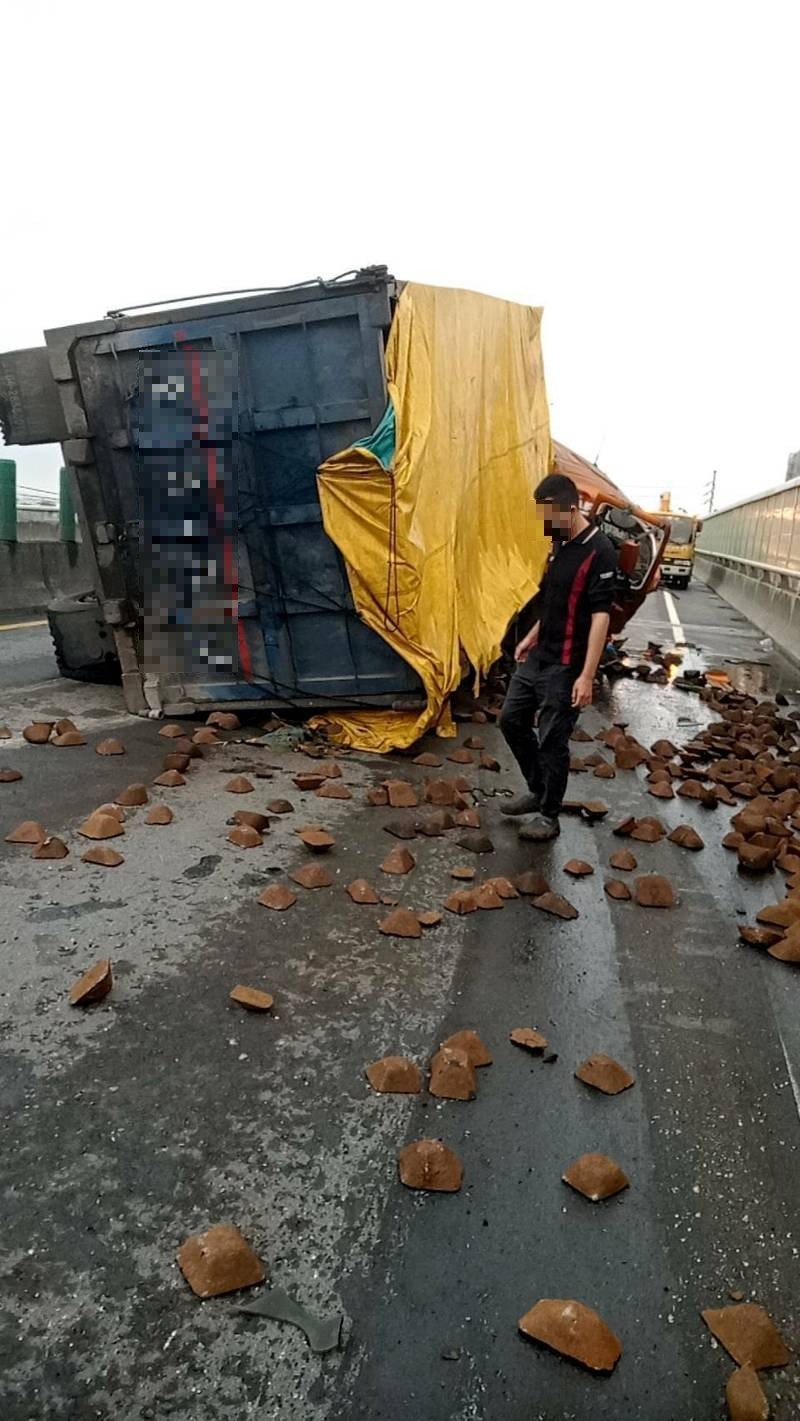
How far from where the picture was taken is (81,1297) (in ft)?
5.71

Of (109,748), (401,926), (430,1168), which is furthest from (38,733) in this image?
(430,1168)

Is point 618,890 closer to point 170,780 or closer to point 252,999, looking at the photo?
point 252,999

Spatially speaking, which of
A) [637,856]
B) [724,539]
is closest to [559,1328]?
[637,856]

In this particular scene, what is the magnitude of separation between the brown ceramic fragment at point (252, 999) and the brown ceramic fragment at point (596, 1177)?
102 centimetres

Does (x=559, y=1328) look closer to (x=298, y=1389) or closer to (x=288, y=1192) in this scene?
(x=298, y=1389)

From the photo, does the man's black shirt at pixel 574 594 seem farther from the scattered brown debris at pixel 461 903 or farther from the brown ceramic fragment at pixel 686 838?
the scattered brown debris at pixel 461 903

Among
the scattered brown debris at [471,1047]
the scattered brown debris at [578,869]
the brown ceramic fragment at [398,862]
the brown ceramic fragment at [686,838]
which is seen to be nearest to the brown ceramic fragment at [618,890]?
the scattered brown debris at [578,869]

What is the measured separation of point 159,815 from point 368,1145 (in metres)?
2.38

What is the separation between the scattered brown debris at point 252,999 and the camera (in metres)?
2.71

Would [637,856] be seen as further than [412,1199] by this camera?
Yes

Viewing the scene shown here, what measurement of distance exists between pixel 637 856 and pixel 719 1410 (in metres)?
2.78

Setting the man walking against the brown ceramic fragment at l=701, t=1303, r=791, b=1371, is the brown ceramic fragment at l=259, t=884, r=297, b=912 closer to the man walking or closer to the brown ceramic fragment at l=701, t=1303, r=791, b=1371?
the man walking

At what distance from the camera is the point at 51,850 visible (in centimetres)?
377

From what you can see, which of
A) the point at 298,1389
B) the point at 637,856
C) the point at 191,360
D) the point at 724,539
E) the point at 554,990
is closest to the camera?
the point at 298,1389
